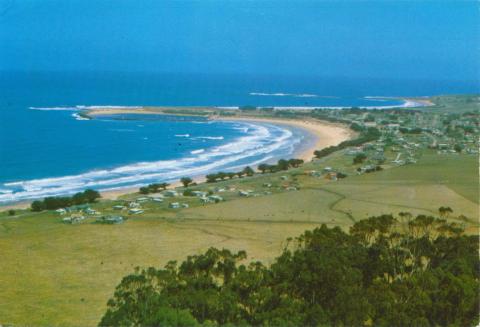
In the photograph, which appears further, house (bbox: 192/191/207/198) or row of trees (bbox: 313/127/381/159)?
row of trees (bbox: 313/127/381/159)

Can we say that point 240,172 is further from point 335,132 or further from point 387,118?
point 387,118

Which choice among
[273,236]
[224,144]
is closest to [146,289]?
[273,236]

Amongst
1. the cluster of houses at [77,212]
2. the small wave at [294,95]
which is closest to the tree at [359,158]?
the cluster of houses at [77,212]

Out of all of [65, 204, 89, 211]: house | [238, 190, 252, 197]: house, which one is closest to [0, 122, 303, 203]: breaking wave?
[65, 204, 89, 211]: house

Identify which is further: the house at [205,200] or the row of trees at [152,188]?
the row of trees at [152,188]

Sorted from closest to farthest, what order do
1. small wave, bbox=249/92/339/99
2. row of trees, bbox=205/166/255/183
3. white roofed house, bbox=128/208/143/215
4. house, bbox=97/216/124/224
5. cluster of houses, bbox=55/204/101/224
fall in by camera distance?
house, bbox=97/216/124/224 < cluster of houses, bbox=55/204/101/224 < white roofed house, bbox=128/208/143/215 < row of trees, bbox=205/166/255/183 < small wave, bbox=249/92/339/99

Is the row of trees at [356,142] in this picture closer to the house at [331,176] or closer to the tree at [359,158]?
the tree at [359,158]

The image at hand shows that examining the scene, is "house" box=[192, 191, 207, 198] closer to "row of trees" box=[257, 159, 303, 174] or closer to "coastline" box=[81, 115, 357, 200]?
"coastline" box=[81, 115, 357, 200]
